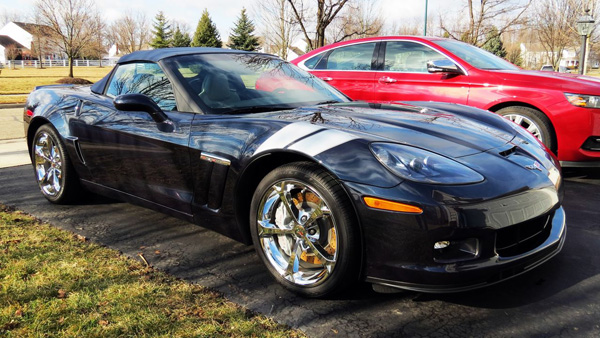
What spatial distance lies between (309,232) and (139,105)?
4.50 ft

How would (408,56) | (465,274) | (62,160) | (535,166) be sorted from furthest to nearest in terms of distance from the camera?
(408,56)
(62,160)
(535,166)
(465,274)

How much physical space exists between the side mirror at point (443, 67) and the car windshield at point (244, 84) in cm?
187

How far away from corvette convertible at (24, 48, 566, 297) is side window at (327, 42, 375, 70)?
2.47 m

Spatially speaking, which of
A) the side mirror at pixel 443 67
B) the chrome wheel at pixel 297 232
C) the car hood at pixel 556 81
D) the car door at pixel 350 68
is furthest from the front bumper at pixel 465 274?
the car door at pixel 350 68

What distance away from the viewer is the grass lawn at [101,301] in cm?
213

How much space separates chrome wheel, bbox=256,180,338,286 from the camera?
2.38 meters

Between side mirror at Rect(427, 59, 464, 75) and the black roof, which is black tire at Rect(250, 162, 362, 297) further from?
side mirror at Rect(427, 59, 464, 75)

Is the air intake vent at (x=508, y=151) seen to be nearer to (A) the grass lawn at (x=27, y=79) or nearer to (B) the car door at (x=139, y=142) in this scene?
(B) the car door at (x=139, y=142)

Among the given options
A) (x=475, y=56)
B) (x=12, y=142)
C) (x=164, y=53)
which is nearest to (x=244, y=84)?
(x=164, y=53)

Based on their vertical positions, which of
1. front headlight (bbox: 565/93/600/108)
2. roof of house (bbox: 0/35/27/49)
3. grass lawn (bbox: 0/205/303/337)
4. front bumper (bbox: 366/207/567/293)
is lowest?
grass lawn (bbox: 0/205/303/337)

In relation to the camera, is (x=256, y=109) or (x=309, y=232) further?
(x=256, y=109)

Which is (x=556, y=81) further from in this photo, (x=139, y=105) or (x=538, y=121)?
(x=139, y=105)

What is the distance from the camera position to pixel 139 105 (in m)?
3.01

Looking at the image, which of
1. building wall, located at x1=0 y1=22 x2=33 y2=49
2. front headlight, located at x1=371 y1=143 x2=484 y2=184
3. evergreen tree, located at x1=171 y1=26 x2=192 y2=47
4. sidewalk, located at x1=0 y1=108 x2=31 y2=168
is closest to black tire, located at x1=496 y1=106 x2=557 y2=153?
front headlight, located at x1=371 y1=143 x2=484 y2=184
